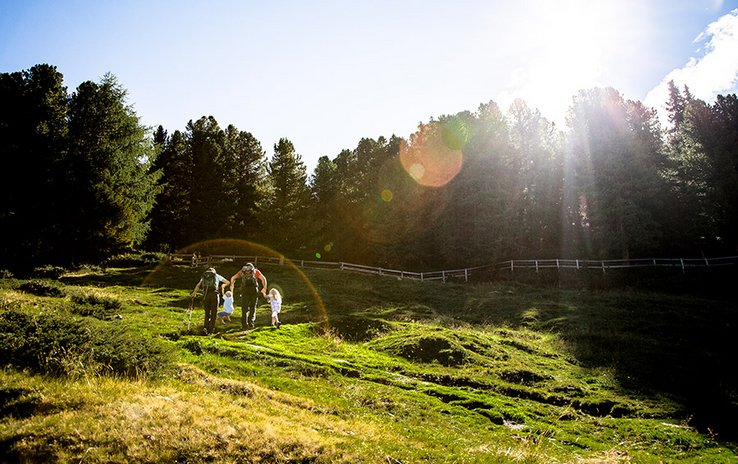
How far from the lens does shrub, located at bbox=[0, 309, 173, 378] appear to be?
23.3ft

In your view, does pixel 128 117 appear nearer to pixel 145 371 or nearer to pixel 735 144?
pixel 145 371

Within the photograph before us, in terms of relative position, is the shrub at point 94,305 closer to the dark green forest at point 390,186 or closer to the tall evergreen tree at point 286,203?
the dark green forest at point 390,186

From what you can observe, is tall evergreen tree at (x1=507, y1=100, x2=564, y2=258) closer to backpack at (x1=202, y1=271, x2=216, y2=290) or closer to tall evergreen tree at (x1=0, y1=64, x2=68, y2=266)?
backpack at (x1=202, y1=271, x2=216, y2=290)

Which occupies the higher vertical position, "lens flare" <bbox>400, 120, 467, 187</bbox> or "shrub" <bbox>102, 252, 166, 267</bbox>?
"lens flare" <bbox>400, 120, 467, 187</bbox>

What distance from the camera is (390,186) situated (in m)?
48.8

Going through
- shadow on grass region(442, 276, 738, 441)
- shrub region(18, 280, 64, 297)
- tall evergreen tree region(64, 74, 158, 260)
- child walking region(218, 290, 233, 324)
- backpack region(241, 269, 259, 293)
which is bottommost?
shadow on grass region(442, 276, 738, 441)

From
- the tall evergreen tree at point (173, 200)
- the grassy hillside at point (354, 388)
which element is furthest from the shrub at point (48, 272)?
the tall evergreen tree at point (173, 200)

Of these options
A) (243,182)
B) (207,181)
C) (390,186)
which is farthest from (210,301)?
(243,182)

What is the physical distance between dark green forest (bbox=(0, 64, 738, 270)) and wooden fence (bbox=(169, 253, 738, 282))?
2.04 m

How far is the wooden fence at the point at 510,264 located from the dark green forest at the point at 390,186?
6.68 feet

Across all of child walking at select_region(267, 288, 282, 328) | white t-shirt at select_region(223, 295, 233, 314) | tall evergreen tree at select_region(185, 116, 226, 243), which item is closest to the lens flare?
tall evergreen tree at select_region(185, 116, 226, 243)

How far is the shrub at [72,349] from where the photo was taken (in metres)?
7.09

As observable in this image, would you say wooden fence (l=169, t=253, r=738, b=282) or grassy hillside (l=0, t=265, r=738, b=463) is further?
wooden fence (l=169, t=253, r=738, b=282)

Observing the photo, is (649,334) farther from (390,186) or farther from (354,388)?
(390,186)
